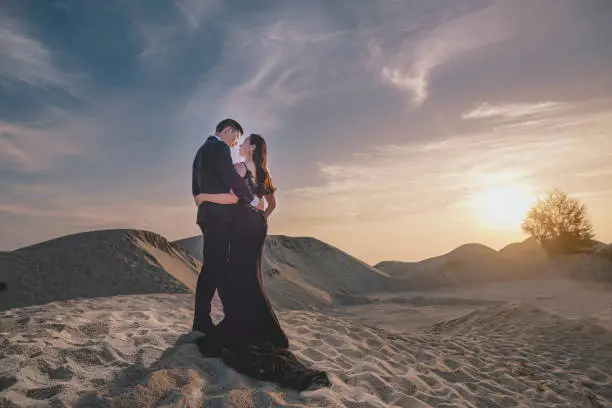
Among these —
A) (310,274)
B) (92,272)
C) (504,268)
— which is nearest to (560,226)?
(504,268)

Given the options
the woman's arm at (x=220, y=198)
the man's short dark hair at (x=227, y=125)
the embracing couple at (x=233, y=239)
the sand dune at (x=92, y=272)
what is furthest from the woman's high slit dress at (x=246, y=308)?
the sand dune at (x=92, y=272)

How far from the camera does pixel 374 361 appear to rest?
16.9 ft

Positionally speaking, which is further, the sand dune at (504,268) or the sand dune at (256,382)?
the sand dune at (504,268)

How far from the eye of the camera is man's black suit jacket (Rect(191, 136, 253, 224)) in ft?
14.5

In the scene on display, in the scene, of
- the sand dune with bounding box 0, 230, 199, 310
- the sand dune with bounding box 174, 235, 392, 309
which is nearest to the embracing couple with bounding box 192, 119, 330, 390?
the sand dune with bounding box 0, 230, 199, 310

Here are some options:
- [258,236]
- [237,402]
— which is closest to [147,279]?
[258,236]

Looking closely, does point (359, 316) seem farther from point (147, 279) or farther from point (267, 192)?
point (267, 192)

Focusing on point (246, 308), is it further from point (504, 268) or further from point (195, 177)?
point (504, 268)

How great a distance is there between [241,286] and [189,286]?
795cm

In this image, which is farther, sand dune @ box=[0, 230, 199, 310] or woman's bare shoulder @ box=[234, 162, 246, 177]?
sand dune @ box=[0, 230, 199, 310]

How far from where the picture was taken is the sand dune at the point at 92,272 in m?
10.4

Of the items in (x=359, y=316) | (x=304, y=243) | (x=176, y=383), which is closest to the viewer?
(x=176, y=383)

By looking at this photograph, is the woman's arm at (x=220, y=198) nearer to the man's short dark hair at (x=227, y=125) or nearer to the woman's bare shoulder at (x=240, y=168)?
the woman's bare shoulder at (x=240, y=168)

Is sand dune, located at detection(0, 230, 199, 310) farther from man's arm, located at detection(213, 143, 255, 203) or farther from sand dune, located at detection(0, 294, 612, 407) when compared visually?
man's arm, located at detection(213, 143, 255, 203)
